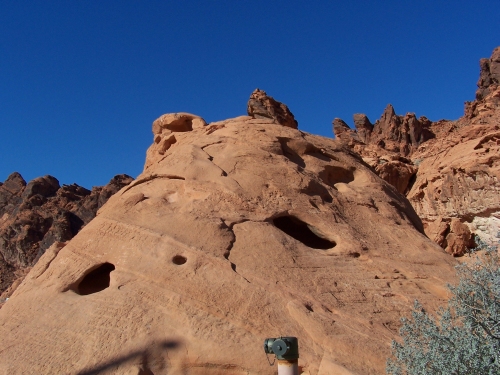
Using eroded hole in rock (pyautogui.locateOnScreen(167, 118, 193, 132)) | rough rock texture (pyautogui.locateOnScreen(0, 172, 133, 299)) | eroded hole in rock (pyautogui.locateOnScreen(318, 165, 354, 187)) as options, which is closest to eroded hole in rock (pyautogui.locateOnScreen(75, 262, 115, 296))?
eroded hole in rock (pyautogui.locateOnScreen(318, 165, 354, 187))

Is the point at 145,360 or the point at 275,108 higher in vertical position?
the point at 275,108

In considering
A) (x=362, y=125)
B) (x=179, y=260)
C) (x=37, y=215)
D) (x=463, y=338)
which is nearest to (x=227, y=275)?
(x=179, y=260)

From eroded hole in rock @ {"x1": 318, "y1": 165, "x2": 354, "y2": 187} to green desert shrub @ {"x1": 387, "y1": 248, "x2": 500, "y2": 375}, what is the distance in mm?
4334

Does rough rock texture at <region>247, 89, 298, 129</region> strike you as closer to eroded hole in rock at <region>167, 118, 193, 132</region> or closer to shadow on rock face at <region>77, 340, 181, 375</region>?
eroded hole in rock at <region>167, 118, 193, 132</region>

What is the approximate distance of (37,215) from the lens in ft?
147

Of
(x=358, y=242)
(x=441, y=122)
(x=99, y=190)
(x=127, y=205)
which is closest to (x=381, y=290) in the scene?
(x=358, y=242)

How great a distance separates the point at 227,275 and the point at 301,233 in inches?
99.6

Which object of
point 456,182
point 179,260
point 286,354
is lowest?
point 286,354

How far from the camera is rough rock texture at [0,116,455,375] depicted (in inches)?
192

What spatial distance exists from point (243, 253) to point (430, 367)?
2840 millimetres

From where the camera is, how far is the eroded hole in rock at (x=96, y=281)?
6398mm

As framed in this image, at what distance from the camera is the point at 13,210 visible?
50.7 meters

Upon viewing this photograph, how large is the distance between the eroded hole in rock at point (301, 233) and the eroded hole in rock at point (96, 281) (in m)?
2.78

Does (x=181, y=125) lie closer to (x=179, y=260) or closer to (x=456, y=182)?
(x=179, y=260)
